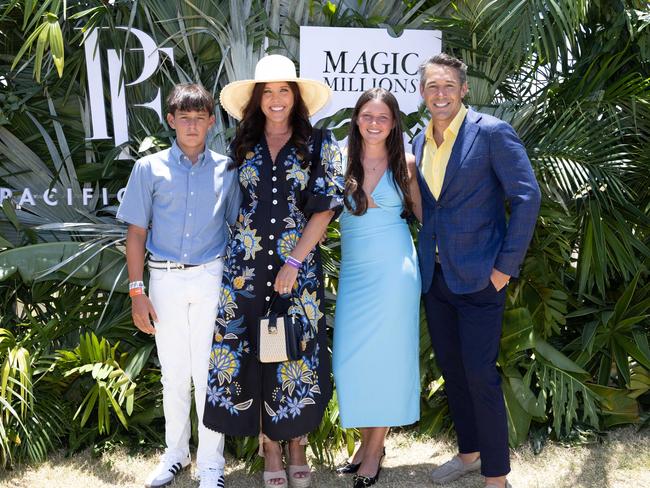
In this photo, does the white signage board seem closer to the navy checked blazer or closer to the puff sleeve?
the puff sleeve

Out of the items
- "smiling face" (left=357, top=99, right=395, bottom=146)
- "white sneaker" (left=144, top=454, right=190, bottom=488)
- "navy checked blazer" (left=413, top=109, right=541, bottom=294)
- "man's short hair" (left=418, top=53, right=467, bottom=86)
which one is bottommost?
"white sneaker" (left=144, top=454, right=190, bottom=488)

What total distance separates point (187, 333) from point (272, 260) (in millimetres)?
535

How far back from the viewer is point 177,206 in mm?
3422

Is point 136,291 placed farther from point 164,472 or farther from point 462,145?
point 462,145

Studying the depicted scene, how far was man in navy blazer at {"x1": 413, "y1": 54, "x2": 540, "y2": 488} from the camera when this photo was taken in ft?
10.6

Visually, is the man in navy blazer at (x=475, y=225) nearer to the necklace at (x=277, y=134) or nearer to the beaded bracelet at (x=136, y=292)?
the necklace at (x=277, y=134)

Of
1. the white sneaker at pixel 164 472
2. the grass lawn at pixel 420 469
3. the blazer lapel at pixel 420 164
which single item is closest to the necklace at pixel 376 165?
the blazer lapel at pixel 420 164

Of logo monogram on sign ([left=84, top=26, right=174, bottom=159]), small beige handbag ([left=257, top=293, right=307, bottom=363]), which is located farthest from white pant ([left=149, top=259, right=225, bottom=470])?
logo monogram on sign ([left=84, top=26, right=174, bottom=159])

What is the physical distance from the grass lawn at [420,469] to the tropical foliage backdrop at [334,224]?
107mm

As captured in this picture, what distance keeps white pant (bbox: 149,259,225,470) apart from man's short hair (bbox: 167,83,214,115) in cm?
70

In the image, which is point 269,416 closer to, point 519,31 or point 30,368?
point 30,368

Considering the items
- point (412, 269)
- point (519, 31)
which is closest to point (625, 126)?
point (519, 31)

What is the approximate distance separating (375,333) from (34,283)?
2.02 m

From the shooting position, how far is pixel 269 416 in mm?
3426
